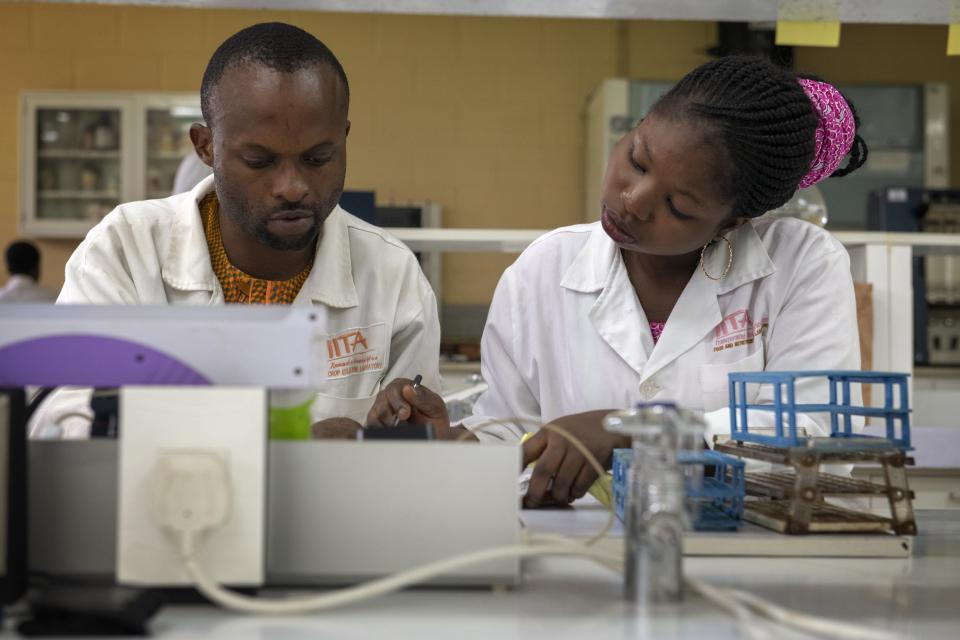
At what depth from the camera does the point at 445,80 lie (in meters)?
5.23

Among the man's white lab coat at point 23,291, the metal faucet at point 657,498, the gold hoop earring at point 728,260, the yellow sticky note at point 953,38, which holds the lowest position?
the metal faucet at point 657,498

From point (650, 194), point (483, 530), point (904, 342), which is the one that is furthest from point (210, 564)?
point (904, 342)

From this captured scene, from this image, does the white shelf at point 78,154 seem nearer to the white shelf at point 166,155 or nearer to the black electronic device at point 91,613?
the white shelf at point 166,155

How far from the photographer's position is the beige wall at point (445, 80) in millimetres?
5105

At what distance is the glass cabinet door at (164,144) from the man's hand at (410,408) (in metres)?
3.99

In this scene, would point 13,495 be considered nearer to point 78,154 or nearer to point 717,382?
point 717,382

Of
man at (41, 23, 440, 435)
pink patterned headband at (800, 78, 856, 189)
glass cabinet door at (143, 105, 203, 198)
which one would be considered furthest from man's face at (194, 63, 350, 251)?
glass cabinet door at (143, 105, 203, 198)

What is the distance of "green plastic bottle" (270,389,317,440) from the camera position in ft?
2.41

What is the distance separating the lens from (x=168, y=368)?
716 millimetres

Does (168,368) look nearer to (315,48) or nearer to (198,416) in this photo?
(198,416)

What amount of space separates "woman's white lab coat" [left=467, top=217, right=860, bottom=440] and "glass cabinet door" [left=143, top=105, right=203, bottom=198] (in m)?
3.71

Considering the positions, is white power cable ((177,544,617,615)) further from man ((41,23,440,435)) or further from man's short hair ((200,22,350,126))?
man's short hair ((200,22,350,126))

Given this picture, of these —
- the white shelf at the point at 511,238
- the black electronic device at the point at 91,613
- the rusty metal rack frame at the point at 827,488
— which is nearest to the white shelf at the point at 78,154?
the white shelf at the point at 511,238

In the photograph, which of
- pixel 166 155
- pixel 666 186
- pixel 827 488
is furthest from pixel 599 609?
pixel 166 155
